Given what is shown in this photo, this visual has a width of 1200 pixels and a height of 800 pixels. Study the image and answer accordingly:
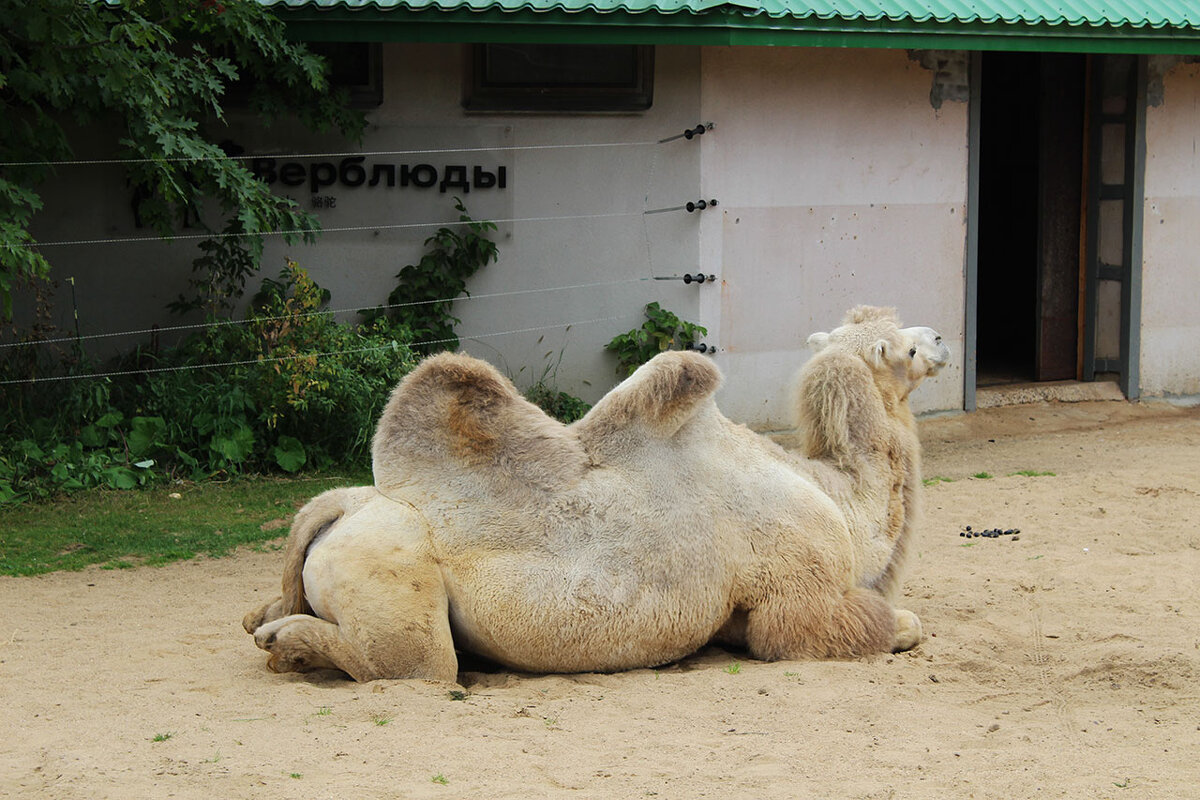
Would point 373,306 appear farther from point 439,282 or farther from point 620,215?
point 620,215

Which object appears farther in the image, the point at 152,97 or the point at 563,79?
the point at 563,79

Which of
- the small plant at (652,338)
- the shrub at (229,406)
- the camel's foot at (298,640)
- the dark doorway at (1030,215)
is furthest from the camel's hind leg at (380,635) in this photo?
the dark doorway at (1030,215)

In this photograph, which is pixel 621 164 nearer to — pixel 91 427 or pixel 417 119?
pixel 417 119

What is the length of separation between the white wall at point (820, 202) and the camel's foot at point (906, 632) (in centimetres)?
528

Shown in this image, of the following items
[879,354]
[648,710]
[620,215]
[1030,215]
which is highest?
[1030,215]

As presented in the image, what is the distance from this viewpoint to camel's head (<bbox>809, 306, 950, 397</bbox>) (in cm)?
586

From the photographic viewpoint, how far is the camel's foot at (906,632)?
5.52 m

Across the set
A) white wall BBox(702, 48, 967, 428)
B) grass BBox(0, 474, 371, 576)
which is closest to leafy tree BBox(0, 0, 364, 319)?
grass BBox(0, 474, 371, 576)

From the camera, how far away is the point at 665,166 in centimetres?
1066

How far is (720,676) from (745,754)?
824 millimetres

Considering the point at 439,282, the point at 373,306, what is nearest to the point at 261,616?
the point at 439,282

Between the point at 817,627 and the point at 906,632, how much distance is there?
0.48 metres

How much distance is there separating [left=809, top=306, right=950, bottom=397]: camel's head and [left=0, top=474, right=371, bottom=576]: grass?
372 centimetres

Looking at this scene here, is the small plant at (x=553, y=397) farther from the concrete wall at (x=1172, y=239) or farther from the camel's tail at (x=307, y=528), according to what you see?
the concrete wall at (x=1172, y=239)
